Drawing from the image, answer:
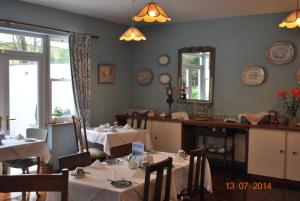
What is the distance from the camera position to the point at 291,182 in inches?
187

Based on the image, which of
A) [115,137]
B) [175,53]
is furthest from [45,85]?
[175,53]

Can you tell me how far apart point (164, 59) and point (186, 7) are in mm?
1538

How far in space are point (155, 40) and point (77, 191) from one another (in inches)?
179

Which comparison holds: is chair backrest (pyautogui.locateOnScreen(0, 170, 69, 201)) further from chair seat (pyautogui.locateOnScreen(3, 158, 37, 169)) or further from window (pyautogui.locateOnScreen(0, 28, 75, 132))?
window (pyautogui.locateOnScreen(0, 28, 75, 132))

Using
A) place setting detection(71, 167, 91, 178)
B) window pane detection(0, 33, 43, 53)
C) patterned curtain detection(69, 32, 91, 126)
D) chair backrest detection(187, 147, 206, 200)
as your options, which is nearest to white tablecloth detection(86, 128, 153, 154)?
patterned curtain detection(69, 32, 91, 126)

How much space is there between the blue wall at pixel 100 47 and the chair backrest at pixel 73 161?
263 cm

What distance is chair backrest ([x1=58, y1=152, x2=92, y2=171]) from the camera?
2.85 meters

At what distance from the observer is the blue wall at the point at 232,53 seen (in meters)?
5.36

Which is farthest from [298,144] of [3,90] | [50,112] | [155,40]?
[3,90]

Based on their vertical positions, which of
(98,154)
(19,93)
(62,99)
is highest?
(19,93)

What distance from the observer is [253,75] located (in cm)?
552

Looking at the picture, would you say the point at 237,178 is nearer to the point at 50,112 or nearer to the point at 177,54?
the point at 177,54

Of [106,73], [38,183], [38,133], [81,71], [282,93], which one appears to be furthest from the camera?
[106,73]

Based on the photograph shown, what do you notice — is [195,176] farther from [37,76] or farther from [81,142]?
[37,76]
